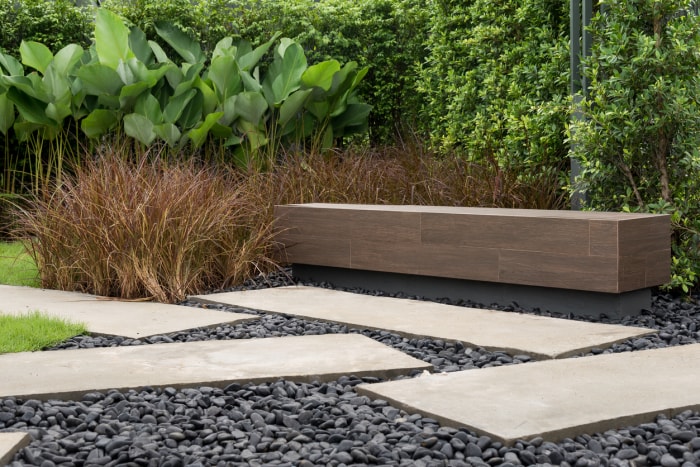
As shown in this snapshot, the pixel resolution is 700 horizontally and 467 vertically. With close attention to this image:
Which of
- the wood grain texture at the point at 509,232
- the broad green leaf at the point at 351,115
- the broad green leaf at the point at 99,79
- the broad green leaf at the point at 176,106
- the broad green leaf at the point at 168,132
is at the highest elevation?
the broad green leaf at the point at 99,79

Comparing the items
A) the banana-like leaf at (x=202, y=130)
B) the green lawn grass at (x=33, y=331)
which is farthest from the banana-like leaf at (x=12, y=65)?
the green lawn grass at (x=33, y=331)

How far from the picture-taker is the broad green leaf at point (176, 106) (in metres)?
7.43

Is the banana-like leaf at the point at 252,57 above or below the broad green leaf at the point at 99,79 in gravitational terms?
above

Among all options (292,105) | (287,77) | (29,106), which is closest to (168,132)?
(292,105)

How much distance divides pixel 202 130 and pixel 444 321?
3516 mm

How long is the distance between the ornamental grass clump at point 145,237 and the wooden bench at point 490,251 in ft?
1.26

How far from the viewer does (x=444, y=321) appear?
4.45 m

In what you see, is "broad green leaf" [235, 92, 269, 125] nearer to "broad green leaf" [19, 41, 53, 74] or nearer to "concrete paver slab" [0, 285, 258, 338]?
"broad green leaf" [19, 41, 53, 74]

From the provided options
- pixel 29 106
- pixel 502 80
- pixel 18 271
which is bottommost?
pixel 18 271

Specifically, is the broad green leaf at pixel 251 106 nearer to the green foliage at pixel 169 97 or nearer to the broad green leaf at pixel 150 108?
the green foliage at pixel 169 97

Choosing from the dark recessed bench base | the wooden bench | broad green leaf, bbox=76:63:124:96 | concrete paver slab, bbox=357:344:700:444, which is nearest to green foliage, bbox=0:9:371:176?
broad green leaf, bbox=76:63:124:96

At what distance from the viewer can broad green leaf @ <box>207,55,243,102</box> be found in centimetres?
747

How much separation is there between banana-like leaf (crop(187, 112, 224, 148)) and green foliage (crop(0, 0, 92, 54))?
9.04 ft

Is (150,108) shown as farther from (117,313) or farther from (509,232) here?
(509,232)
